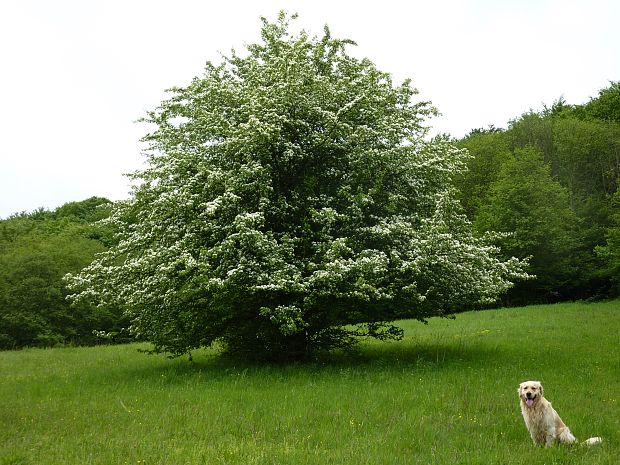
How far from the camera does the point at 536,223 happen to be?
47375mm

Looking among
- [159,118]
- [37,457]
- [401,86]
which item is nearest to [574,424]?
[37,457]

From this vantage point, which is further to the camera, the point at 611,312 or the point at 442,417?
the point at 611,312

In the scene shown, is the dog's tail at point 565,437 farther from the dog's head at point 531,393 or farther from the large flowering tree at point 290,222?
the large flowering tree at point 290,222

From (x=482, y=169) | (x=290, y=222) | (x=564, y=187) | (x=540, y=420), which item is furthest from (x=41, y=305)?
(x=564, y=187)

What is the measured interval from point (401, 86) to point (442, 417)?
1296 cm

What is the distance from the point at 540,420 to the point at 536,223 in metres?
41.7

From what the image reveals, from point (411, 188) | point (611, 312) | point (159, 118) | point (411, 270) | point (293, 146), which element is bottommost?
point (611, 312)

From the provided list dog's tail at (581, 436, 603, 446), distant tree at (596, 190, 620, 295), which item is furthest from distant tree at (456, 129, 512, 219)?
dog's tail at (581, 436, 603, 446)

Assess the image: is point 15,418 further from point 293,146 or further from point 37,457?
point 293,146

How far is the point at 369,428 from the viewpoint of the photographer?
10180mm

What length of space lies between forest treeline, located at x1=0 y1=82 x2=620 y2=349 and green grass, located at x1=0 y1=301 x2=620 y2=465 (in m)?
19.5

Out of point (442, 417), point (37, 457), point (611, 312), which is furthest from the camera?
point (611, 312)

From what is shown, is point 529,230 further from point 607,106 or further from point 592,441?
point 592,441

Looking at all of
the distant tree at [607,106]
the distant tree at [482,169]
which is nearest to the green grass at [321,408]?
the distant tree at [482,169]
